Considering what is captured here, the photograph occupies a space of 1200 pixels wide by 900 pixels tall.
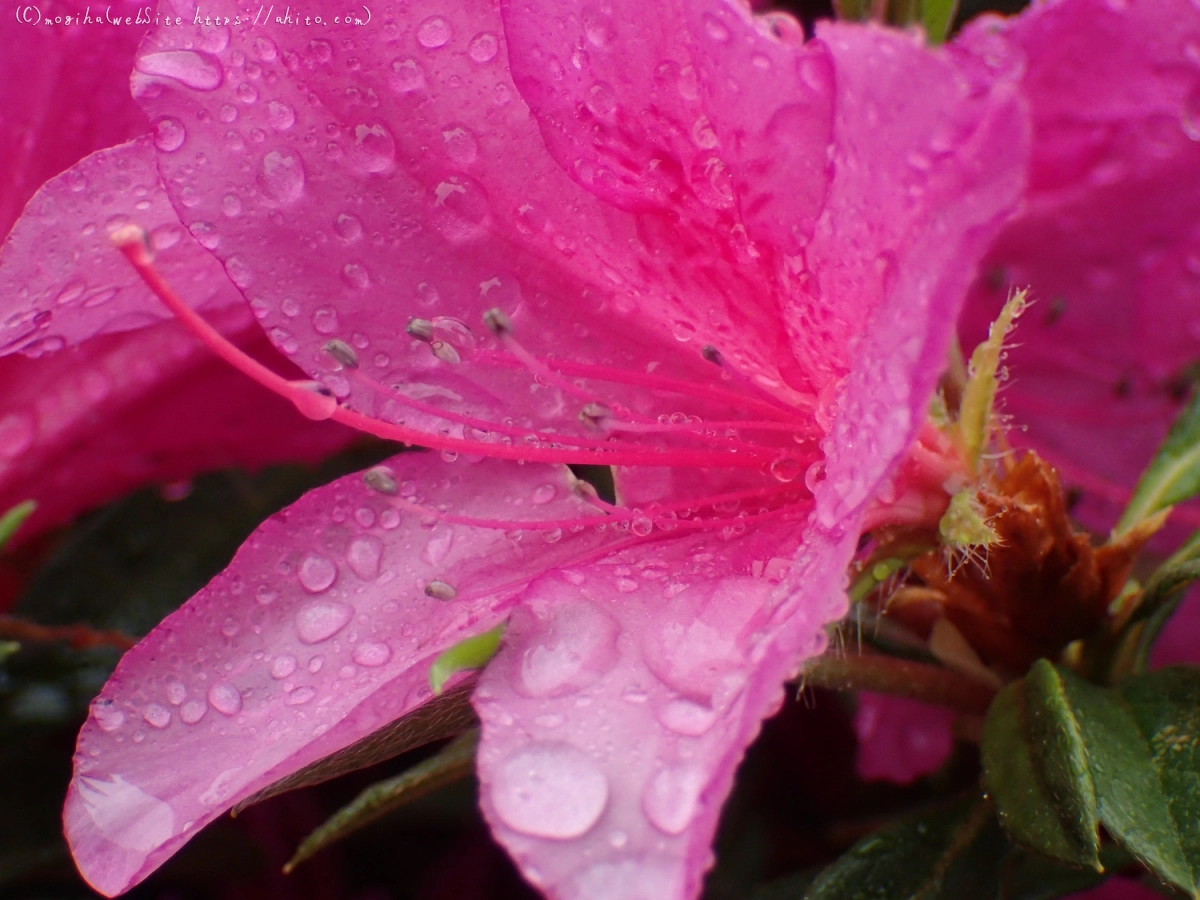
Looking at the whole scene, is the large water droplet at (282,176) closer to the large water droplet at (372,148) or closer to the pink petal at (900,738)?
the large water droplet at (372,148)

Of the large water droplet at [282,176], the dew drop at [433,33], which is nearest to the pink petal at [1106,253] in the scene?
the dew drop at [433,33]

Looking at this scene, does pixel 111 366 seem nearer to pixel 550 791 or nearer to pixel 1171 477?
pixel 550 791

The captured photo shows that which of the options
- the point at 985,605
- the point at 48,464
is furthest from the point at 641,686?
the point at 48,464

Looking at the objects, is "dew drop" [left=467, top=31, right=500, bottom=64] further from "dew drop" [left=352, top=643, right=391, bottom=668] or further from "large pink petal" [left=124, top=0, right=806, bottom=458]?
"dew drop" [left=352, top=643, right=391, bottom=668]

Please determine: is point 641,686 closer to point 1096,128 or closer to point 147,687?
point 147,687

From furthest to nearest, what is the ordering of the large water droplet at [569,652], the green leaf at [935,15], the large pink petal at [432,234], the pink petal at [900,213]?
the green leaf at [935,15] → the large pink petal at [432,234] → the large water droplet at [569,652] → the pink petal at [900,213]

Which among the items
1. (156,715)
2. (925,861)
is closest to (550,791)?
(156,715)
